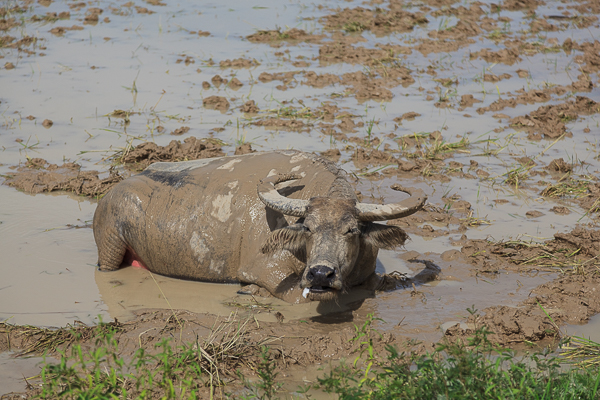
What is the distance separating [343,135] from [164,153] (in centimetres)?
254

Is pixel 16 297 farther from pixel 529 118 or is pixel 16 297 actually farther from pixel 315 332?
pixel 529 118

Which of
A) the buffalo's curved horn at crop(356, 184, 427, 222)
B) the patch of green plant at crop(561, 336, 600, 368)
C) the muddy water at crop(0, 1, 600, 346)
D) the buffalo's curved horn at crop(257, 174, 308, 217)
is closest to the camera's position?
the patch of green plant at crop(561, 336, 600, 368)

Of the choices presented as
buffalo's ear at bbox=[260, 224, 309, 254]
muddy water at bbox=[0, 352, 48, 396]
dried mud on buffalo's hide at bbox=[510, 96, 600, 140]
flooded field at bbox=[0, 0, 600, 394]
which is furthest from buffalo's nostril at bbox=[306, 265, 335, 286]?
dried mud on buffalo's hide at bbox=[510, 96, 600, 140]

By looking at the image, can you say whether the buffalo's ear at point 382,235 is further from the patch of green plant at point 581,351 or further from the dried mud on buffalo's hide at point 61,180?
the dried mud on buffalo's hide at point 61,180

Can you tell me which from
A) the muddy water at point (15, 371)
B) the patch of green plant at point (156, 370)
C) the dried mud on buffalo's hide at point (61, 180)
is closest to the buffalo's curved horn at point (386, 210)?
the patch of green plant at point (156, 370)

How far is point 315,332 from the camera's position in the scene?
4.77 metres

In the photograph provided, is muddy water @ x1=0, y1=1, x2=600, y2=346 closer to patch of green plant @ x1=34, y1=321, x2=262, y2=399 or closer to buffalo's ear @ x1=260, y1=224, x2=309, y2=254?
buffalo's ear @ x1=260, y1=224, x2=309, y2=254

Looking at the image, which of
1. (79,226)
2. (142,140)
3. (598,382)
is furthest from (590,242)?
(142,140)

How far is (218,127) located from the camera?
9.38 metres

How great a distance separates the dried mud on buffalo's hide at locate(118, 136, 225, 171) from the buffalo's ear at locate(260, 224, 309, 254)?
128 inches

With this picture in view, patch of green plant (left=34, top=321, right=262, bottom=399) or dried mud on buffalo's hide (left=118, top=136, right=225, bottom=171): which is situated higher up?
patch of green plant (left=34, top=321, right=262, bottom=399)

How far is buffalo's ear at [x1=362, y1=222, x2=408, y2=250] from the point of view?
514 cm

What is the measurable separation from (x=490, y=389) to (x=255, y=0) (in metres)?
17.6

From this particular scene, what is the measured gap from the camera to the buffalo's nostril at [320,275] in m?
4.45
